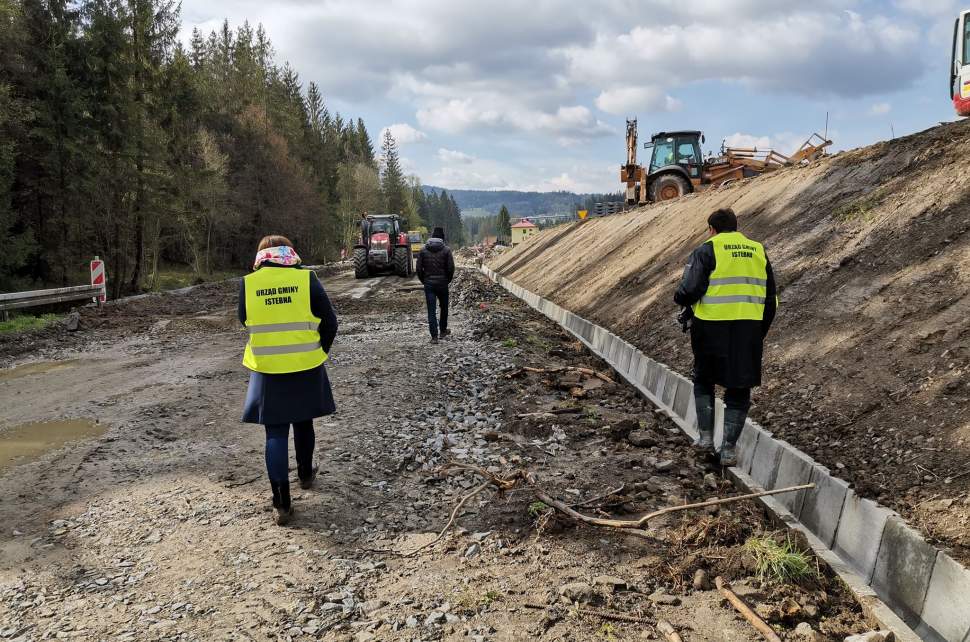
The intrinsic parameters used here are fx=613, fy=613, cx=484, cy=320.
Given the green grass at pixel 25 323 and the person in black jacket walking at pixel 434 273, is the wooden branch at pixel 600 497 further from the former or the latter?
the green grass at pixel 25 323

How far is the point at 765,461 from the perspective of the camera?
4805 millimetres

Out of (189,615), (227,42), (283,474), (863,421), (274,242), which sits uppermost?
(227,42)

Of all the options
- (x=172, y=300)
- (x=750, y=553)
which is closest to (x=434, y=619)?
(x=750, y=553)

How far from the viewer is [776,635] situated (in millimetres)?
3072

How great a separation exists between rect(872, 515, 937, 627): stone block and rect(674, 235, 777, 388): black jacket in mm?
1724

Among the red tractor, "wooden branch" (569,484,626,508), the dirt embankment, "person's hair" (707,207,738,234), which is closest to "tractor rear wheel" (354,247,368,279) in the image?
the red tractor

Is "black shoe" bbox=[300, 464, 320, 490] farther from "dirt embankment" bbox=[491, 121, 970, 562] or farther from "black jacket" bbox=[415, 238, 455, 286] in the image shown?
"black jacket" bbox=[415, 238, 455, 286]

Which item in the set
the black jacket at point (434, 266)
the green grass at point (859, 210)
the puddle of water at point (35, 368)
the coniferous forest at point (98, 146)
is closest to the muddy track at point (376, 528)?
the puddle of water at point (35, 368)

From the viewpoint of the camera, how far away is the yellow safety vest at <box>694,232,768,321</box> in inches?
195

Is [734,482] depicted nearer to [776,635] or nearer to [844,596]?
[844,596]

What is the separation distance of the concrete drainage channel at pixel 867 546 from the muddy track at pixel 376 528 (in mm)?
199

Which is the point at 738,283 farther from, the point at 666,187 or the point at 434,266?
the point at 666,187

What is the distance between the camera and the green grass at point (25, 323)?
44.6 ft

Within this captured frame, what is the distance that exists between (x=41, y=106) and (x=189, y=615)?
22304 millimetres
